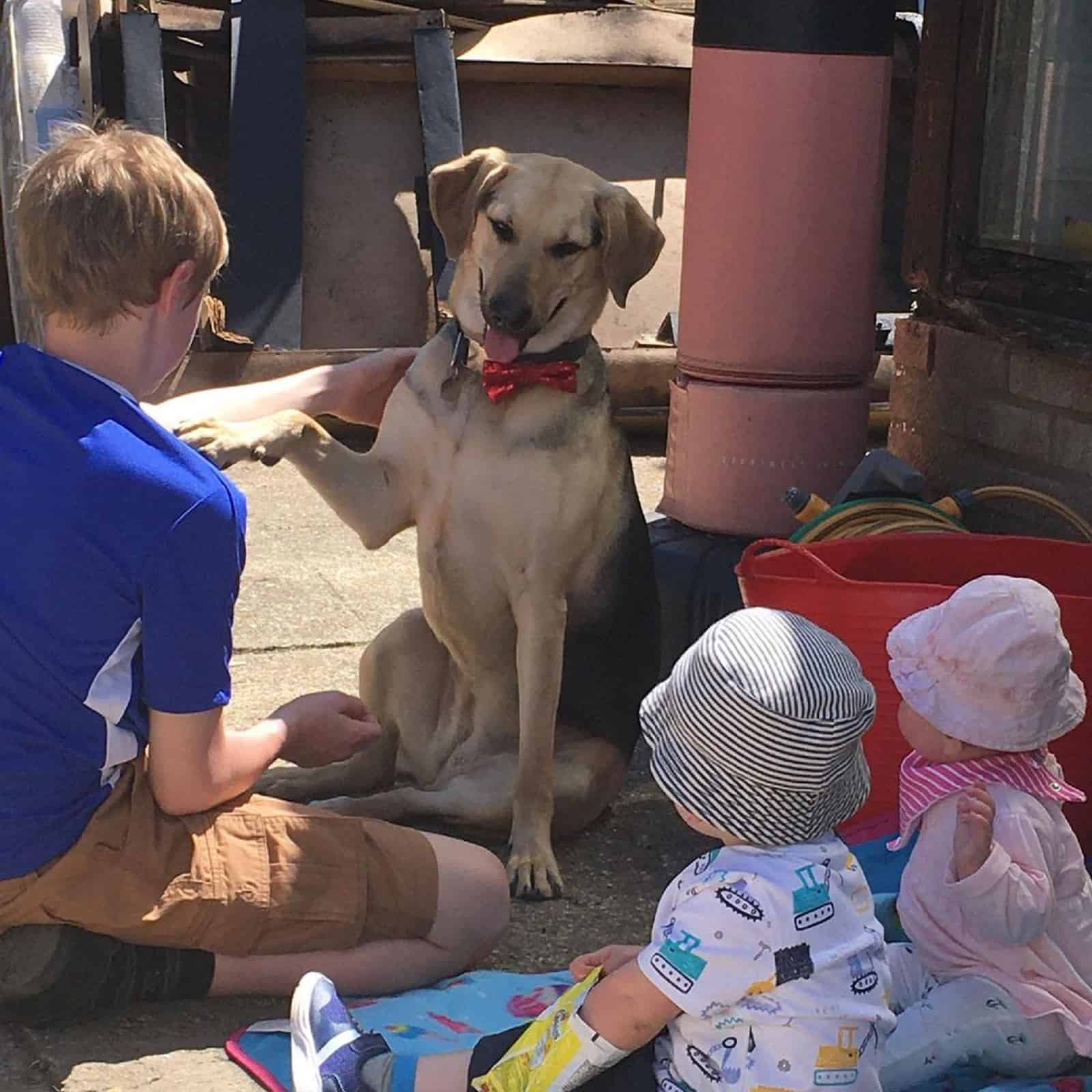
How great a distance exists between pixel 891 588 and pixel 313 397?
4.47 ft

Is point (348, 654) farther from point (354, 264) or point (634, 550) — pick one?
point (354, 264)

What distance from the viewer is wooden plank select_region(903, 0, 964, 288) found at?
4750 millimetres

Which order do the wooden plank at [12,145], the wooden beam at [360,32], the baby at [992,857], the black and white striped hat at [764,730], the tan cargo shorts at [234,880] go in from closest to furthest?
the black and white striped hat at [764,730]
the baby at [992,857]
the tan cargo shorts at [234,880]
the wooden plank at [12,145]
the wooden beam at [360,32]

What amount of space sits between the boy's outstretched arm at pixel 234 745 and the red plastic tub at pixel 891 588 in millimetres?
937

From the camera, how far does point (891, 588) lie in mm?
3477

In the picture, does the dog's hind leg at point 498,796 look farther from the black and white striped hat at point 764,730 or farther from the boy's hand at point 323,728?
the black and white striped hat at point 764,730

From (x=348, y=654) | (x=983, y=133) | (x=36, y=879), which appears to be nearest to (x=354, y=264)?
(x=348, y=654)

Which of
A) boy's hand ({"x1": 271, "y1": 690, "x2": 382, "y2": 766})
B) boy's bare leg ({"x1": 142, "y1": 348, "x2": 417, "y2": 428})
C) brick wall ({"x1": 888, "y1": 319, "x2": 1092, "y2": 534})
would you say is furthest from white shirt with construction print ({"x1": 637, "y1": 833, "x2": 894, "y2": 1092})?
brick wall ({"x1": 888, "y1": 319, "x2": 1092, "y2": 534})

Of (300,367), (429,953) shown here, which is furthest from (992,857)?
(300,367)

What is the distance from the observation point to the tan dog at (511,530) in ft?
12.5

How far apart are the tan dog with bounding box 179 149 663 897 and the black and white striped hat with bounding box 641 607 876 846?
153 cm

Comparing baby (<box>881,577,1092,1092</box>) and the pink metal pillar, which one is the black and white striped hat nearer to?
baby (<box>881,577,1092,1092</box>)

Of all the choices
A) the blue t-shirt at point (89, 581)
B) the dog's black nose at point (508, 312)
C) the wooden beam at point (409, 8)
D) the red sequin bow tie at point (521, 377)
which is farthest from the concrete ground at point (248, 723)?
the wooden beam at point (409, 8)

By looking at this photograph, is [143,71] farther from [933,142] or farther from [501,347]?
[501,347]
